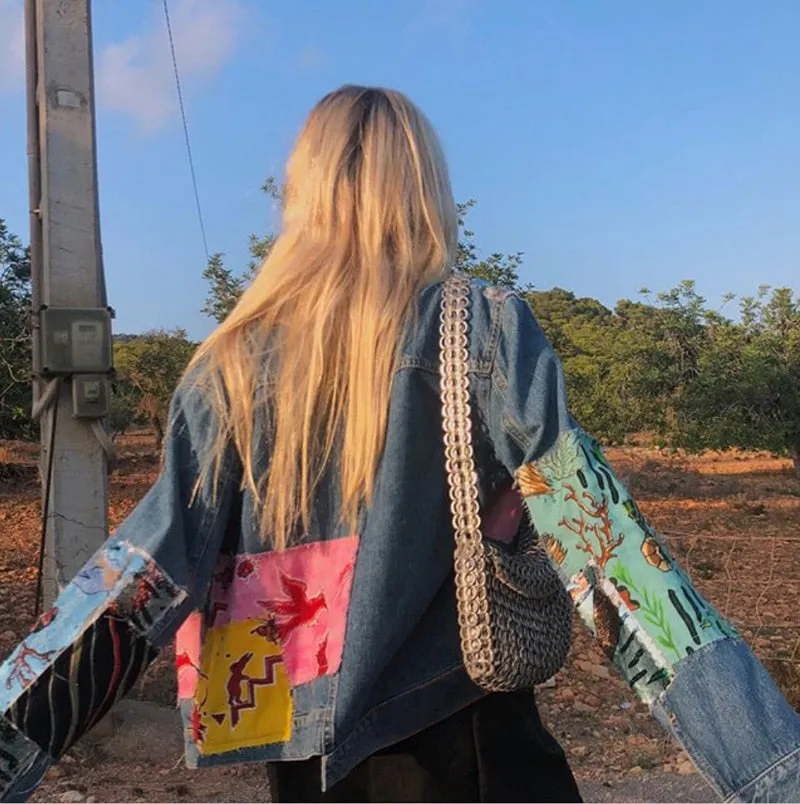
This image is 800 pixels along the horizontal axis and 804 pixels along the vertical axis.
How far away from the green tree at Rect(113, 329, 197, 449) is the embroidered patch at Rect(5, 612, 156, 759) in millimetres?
14455

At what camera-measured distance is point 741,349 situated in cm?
1244

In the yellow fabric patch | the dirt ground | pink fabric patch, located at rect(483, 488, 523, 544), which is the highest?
pink fabric patch, located at rect(483, 488, 523, 544)

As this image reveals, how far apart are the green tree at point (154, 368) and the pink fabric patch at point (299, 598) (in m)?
14.4

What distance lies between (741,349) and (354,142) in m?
11.9

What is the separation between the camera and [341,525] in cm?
131

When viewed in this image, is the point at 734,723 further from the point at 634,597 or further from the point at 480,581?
the point at 480,581

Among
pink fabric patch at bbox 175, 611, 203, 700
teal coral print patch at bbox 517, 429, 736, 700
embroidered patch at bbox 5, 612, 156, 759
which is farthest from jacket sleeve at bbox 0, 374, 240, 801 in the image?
teal coral print patch at bbox 517, 429, 736, 700

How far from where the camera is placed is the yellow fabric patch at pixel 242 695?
4.35ft

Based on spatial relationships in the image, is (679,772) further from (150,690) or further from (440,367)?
(440,367)

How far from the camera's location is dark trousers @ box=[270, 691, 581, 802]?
1.34 metres

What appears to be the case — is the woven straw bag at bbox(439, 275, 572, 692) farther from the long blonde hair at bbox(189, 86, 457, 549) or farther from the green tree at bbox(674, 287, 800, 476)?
the green tree at bbox(674, 287, 800, 476)

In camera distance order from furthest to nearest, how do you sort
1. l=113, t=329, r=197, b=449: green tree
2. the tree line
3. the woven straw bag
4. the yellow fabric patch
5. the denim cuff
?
l=113, t=329, r=197, b=449: green tree
the tree line
the yellow fabric patch
the woven straw bag
the denim cuff

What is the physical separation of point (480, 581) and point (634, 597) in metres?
0.21

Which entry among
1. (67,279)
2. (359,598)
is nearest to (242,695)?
(359,598)
